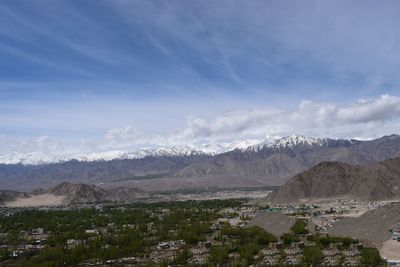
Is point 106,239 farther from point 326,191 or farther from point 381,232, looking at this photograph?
point 326,191

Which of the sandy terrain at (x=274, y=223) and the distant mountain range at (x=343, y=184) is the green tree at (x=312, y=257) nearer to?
the sandy terrain at (x=274, y=223)

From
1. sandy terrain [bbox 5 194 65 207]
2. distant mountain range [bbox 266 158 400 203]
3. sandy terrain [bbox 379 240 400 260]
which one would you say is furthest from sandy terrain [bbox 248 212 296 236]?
sandy terrain [bbox 5 194 65 207]

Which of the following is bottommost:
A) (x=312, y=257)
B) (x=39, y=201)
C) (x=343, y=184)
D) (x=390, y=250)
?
(x=390, y=250)

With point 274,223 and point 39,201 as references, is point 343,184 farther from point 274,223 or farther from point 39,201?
point 39,201

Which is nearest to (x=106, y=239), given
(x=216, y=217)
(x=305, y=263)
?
(x=305, y=263)

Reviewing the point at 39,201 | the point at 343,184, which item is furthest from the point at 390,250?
the point at 39,201

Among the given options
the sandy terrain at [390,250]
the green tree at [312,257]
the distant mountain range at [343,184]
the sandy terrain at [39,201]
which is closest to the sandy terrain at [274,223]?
the sandy terrain at [390,250]
